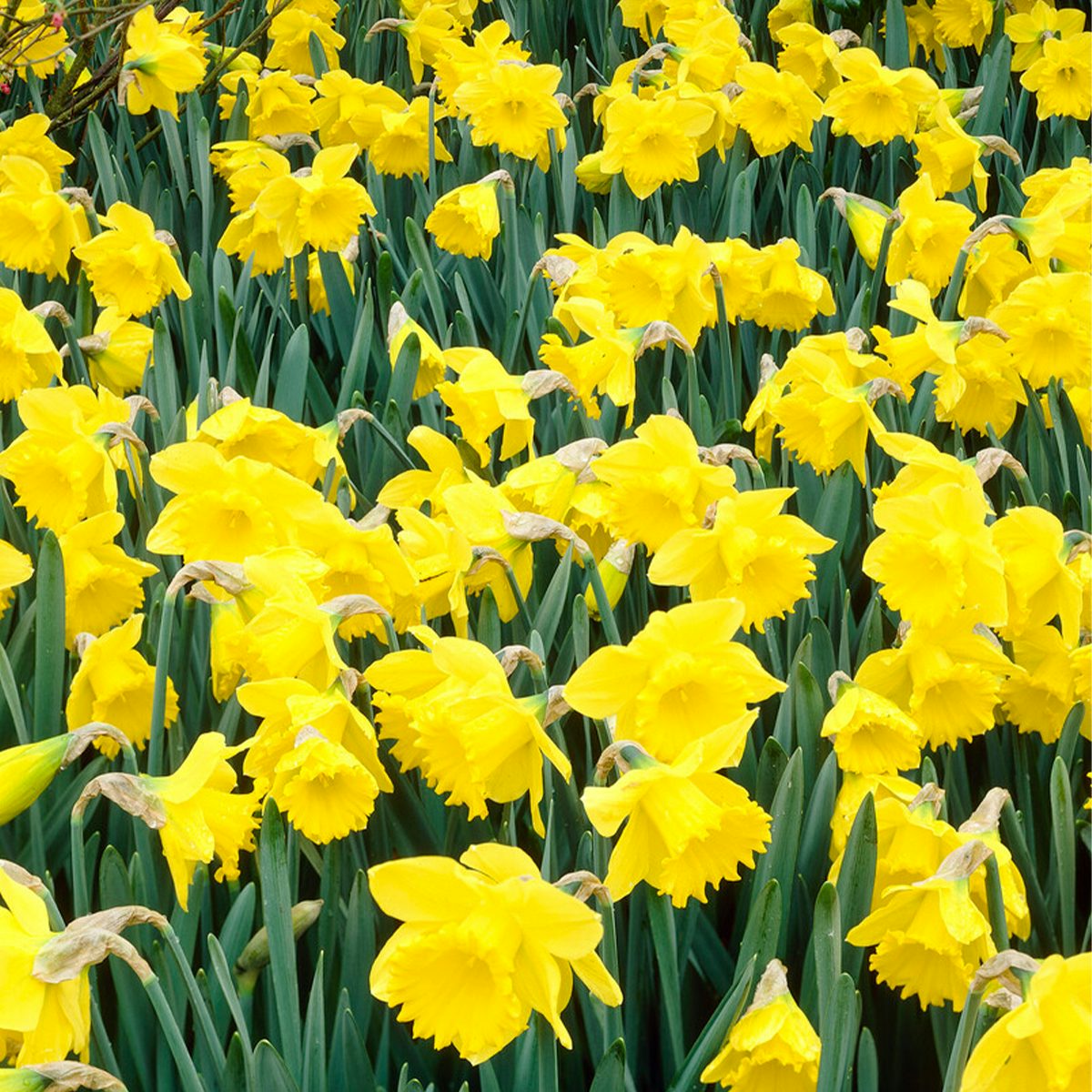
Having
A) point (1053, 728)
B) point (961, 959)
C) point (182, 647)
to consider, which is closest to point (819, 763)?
point (1053, 728)

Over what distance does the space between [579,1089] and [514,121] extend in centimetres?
201

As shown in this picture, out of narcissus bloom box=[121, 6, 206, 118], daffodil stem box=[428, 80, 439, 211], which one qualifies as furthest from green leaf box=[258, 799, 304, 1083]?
narcissus bloom box=[121, 6, 206, 118]

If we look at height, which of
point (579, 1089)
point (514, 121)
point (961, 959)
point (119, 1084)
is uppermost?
point (514, 121)

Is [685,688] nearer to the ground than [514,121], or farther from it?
nearer to the ground

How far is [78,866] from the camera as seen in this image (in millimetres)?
1204

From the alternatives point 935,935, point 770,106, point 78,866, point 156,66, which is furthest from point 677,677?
point 156,66

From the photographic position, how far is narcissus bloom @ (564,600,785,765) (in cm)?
124

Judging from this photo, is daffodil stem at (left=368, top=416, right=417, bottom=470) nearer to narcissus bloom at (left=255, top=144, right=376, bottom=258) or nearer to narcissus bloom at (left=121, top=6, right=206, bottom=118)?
narcissus bloom at (left=255, top=144, right=376, bottom=258)

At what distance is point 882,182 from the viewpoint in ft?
10.3

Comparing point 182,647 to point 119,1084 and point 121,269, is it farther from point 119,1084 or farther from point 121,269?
point 121,269

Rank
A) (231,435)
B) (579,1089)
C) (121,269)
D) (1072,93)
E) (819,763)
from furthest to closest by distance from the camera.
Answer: (1072,93) < (121,269) < (231,435) < (819,763) < (579,1089)

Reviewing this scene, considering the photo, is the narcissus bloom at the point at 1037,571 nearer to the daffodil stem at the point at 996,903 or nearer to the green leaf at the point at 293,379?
the daffodil stem at the point at 996,903

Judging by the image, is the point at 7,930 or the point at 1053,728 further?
the point at 1053,728

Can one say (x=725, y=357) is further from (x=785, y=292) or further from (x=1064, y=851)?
(x=1064, y=851)
